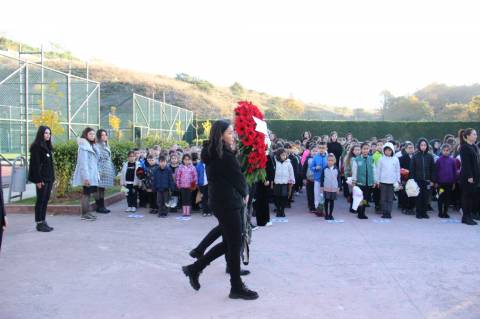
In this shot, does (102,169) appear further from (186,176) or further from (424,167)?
(424,167)

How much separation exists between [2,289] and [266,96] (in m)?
95.6

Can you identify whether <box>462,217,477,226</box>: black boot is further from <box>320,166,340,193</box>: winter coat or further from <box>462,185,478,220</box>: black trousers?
<box>320,166,340,193</box>: winter coat

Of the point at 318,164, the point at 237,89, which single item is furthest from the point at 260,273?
the point at 237,89

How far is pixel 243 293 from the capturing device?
460 cm

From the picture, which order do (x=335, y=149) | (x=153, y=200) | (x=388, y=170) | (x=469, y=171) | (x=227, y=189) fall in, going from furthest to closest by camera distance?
(x=335, y=149)
(x=153, y=200)
(x=388, y=170)
(x=469, y=171)
(x=227, y=189)

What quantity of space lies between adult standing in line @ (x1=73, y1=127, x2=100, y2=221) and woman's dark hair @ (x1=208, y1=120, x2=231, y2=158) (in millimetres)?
5379

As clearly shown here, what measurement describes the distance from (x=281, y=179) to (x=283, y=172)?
19 centimetres

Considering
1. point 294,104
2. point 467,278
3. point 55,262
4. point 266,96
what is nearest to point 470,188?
point 467,278

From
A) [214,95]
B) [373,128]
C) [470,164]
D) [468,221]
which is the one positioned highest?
[214,95]

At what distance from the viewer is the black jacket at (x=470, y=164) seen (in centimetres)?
894

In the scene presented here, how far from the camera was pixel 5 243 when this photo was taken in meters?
6.99

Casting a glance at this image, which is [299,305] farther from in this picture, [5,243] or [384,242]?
[5,243]

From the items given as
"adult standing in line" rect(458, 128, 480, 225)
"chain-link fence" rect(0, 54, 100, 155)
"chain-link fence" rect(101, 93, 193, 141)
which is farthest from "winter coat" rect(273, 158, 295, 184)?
"chain-link fence" rect(101, 93, 193, 141)

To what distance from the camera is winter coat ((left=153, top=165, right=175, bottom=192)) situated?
9898mm
